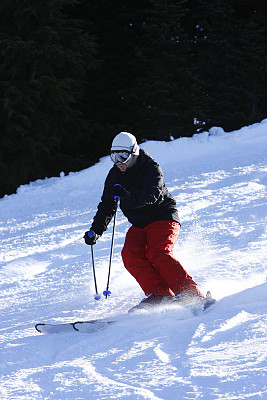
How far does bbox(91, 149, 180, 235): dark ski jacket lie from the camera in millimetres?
3670

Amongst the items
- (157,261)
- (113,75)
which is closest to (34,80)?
(113,75)

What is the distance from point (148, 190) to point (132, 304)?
90 centimetres

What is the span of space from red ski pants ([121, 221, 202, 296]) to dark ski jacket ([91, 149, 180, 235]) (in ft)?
0.24

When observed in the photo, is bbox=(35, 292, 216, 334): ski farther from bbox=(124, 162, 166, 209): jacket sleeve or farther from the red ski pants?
bbox=(124, 162, 166, 209): jacket sleeve

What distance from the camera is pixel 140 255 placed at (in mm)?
3854

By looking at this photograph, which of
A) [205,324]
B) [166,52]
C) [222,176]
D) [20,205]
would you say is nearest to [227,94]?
[166,52]

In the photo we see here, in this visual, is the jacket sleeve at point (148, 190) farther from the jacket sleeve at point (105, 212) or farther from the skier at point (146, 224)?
the jacket sleeve at point (105, 212)

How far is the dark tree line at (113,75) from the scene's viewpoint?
43.4 feet

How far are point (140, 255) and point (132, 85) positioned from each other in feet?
45.5

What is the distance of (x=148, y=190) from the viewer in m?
3.68

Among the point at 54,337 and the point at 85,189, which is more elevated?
the point at 85,189

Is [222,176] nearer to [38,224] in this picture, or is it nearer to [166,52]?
[38,224]

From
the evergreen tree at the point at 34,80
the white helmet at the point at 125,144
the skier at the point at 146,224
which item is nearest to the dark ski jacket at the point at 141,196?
the skier at the point at 146,224

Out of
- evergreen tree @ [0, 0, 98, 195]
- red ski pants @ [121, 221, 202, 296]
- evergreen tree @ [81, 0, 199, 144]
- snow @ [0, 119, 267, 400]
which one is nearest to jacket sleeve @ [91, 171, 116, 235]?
red ski pants @ [121, 221, 202, 296]
